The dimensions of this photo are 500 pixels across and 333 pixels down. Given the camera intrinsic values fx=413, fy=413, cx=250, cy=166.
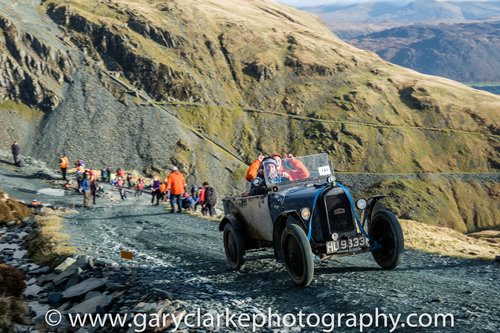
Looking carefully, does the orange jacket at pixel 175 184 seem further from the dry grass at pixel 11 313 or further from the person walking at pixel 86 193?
the dry grass at pixel 11 313

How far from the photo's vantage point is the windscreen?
10117 millimetres

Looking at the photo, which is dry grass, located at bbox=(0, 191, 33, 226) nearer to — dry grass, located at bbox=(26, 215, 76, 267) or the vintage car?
dry grass, located at bbox=(26, 215, 76, 267)

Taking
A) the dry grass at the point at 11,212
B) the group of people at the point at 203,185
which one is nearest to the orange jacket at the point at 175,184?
the group of people at the point at 203,185

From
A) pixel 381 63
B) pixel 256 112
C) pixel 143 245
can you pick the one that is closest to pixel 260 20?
pixel 381 63

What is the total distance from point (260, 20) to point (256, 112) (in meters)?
73.9

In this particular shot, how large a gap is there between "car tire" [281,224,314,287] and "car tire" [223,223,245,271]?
6.65 feet

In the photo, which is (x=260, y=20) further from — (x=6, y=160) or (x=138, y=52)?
(x=6, y=160)

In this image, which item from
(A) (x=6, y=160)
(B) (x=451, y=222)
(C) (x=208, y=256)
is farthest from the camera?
(B) (x=451, y=222)

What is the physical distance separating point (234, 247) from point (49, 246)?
786 centimetres

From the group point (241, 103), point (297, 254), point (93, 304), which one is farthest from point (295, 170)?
point (241, 103)

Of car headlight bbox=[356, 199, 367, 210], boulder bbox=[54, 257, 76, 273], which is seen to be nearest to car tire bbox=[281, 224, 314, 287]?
car headlight bbox=[356, 199, 367, 210]

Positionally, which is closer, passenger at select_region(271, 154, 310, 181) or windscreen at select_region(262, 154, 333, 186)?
windscreen at select_region(262, 154, 333, 186)

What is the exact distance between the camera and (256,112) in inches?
4294

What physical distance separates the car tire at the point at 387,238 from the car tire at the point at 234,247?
315 centimetres
